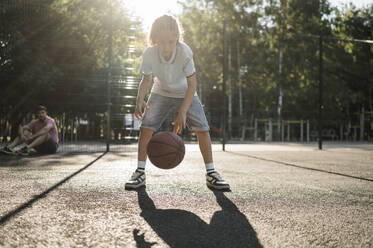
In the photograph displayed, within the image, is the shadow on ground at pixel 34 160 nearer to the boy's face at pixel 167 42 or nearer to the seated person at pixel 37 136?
the seated person at pixel 37 136

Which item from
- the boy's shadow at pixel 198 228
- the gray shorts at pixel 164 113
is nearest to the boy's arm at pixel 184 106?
the gray shorts at pixel 164 113

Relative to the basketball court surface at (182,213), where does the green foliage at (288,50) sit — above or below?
above

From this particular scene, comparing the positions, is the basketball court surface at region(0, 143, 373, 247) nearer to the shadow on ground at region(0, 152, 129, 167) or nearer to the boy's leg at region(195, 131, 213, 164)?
the boy's leg at region(195, 131, 213, 164)

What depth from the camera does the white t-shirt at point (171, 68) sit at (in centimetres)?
332

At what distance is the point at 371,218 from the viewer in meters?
2.28

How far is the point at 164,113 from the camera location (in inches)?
139

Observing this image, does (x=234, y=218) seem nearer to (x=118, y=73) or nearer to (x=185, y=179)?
(x=185, y=179)

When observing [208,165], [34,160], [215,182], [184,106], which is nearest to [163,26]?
[184,106]

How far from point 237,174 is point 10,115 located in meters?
8.15

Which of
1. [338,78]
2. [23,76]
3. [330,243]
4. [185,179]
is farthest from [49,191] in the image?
[338,78]

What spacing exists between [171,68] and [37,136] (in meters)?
4.62

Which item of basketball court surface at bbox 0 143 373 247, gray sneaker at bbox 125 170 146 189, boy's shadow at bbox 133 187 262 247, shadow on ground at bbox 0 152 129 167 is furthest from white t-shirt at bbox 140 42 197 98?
shadow on ground at bbox 0 152 129 167

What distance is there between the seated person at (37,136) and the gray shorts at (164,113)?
420 cm

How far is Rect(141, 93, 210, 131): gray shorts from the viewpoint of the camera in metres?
3.45
